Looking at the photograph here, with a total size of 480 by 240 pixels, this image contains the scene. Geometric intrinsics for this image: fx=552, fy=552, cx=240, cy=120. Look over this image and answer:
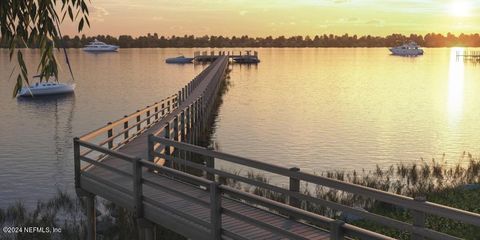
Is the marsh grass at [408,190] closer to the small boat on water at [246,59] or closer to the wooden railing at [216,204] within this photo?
the wooden railing at [216,204]

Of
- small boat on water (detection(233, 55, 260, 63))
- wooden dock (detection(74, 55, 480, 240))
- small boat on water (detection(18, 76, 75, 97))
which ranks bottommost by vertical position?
small boat on water (detection(18, 76, 75, 97))

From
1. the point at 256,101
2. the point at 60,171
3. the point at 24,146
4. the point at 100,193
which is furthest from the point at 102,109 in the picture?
the point at 100,193

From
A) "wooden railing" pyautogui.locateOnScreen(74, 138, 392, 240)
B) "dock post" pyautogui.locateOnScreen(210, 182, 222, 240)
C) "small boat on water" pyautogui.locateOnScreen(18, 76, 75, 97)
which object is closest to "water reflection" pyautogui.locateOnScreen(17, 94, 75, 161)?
"small boat on water" pyautogui.locateOnScreen(18, 76, 75, 97)

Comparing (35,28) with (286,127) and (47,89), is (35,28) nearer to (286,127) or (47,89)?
(286,127)

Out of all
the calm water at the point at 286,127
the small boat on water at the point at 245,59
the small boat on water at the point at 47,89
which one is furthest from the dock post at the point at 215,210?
the small boat on water at the point at 245,59

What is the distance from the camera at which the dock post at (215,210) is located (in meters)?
8.42

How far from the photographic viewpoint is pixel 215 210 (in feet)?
27.9

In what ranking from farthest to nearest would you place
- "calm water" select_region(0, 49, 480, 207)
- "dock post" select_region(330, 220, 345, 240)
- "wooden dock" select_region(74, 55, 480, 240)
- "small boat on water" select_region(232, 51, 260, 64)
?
"small boat on water" select_region(232, 51, 260, 64) < "calm water" select_region(0, 49, 480, 207) < "wooden dock" select_region(74, 55, 480, 240) < "dock post" select_region(330, 220, 345, 240)

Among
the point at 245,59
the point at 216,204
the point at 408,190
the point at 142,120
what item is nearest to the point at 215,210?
the point at 216,204

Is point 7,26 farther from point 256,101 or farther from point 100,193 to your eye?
point 256,101

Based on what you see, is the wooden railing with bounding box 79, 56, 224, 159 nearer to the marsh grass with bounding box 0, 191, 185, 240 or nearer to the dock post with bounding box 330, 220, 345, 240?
the marsh grass with bounding box 0, 191, 185, 240

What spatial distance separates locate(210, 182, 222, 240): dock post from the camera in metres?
8.42

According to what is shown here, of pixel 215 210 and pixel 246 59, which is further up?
pixel 246 59

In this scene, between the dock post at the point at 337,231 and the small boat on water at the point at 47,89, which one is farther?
the small boat on water at the point at 47,89
